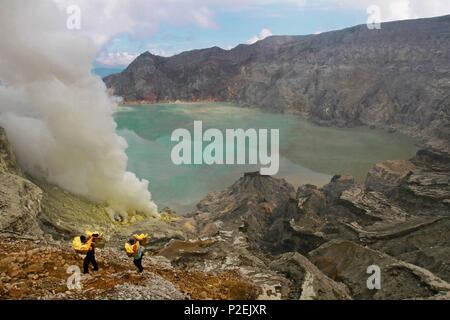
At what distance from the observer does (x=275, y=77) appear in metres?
187

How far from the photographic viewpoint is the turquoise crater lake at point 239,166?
63450 millimetres

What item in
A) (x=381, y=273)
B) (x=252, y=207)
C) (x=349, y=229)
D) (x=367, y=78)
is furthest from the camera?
(x=367, y=78)

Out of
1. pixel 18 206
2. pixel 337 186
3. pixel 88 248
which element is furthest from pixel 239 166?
pixel 88 248

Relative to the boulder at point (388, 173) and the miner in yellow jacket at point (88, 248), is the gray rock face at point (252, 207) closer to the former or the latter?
the boulder at point (388, 173)

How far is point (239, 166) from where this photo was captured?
71.6 m

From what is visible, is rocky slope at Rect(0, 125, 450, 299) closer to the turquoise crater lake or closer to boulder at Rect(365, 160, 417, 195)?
boulder at Rect(365, 160, 417, 195)

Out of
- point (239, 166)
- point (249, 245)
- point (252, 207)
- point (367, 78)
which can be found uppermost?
point (367, 78)

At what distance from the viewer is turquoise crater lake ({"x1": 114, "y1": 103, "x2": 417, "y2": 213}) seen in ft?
208

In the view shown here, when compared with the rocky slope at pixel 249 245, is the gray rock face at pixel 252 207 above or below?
below

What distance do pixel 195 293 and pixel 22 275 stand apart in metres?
5.55

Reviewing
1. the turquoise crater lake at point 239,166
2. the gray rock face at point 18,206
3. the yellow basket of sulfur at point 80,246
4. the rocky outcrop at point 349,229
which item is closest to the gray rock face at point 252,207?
the rocky outcrop at point 349,229

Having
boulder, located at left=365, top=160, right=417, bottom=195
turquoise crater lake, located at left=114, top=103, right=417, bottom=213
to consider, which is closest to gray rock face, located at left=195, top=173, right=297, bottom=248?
turquoise crater lake, located at left=114, top=103, right=417, bottom=213

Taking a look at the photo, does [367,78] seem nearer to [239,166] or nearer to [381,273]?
[239,166]

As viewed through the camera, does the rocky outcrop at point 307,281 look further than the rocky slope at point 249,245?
Yes
